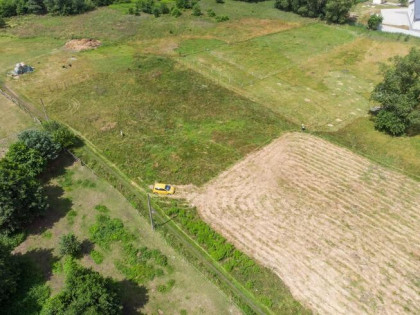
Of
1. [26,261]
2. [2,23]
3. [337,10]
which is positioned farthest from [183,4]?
[26,261]

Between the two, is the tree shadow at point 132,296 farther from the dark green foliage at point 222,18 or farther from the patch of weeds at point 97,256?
the dark green foliage at point 222,18

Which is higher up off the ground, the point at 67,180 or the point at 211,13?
the point at 211,13

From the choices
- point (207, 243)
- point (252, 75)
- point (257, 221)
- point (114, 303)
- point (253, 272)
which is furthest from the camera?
point (252, 75)

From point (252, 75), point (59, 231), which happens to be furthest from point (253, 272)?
point (252, 75)

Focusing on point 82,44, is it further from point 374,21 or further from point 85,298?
point 374,21

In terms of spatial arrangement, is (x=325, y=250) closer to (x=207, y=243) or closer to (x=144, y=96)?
(x=207, y=243)

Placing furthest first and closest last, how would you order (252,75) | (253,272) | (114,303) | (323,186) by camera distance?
(252,75)
(323,186)
(253,272)
(114,303)

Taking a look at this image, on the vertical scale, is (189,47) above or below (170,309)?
above
